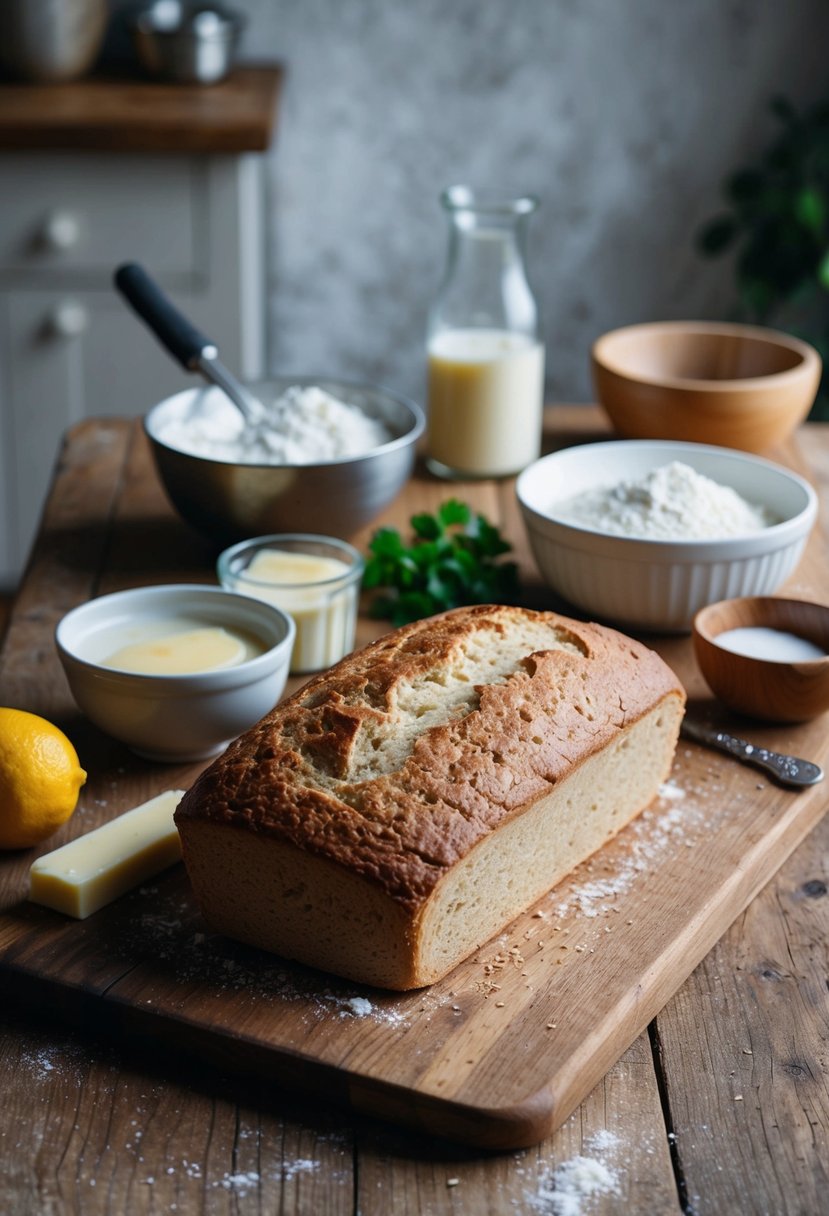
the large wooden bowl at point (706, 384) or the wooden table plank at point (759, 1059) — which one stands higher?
the large wooden bowl at point (706, 384)

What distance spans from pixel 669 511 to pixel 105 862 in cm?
83

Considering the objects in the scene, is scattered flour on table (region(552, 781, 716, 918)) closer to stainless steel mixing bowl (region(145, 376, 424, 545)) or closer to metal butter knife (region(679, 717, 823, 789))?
metal butter knife (region(679, 717, 823, 789))

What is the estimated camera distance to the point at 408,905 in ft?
3.48

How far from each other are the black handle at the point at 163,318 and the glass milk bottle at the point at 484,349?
43 centimetres

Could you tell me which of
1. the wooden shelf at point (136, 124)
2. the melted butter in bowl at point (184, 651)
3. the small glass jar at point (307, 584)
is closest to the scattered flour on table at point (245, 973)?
the melted butter in bowl at point (184, 651)

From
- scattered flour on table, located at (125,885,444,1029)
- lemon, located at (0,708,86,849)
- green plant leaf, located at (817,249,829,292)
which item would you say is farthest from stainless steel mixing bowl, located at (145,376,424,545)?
green plant leaf, located at (817,249,829,292)

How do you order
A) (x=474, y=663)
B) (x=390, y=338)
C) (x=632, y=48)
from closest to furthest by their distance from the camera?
(x=474, y=663), (x=632, y=48), (x=390, y=338)

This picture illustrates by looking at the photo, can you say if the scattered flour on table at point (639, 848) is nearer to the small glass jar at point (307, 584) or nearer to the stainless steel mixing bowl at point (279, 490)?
the small glass jar at point (307, 584)

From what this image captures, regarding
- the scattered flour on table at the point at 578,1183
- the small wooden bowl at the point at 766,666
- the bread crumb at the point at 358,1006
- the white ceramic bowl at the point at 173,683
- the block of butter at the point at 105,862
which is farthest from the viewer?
the small wooden bowl at the point at 766,666

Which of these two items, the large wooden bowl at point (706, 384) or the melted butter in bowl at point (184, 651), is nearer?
the melted butter in bowl at point (184, 651)

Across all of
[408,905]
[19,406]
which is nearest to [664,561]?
[408,905]

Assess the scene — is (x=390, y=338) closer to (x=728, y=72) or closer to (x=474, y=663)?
(x=728, y=72)

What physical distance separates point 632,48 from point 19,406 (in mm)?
1797

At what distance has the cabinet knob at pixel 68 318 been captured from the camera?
312 centimetres
